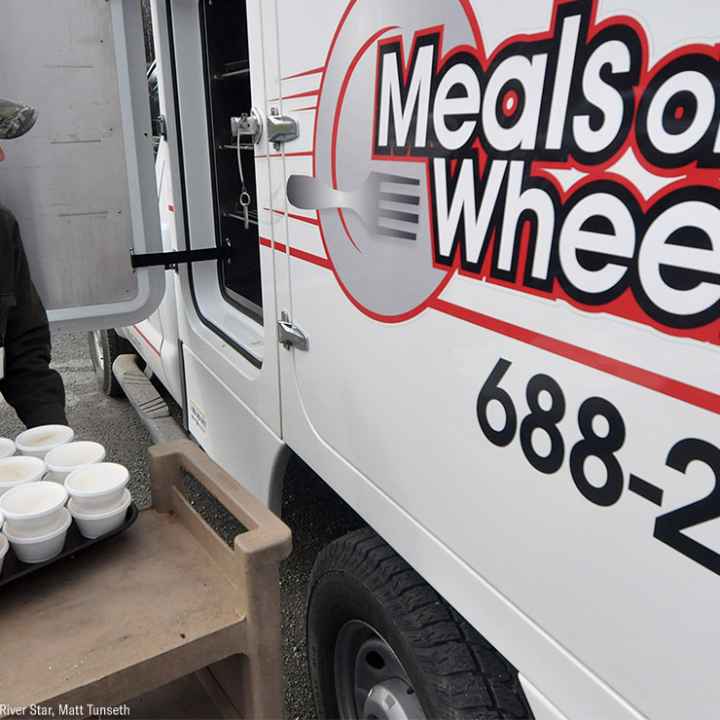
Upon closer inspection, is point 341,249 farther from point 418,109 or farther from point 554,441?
point 554,441

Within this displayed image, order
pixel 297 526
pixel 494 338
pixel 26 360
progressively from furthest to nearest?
pixel 297 526
pixel 26 360
pixel 494 338

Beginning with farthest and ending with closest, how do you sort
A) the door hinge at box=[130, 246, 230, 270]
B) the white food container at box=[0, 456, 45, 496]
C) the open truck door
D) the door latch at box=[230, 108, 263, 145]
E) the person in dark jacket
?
the door hinge at box=[130, 246, 230, 270] → the open truck door → the person in dark jacket → the door latch at box=[230, 108, 263, 145] → the white food container at box=[0, 456, 45, 496]

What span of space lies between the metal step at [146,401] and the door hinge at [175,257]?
94cm

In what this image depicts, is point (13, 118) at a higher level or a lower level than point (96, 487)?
higher

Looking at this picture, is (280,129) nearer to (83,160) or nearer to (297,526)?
(83,160)

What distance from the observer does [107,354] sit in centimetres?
436

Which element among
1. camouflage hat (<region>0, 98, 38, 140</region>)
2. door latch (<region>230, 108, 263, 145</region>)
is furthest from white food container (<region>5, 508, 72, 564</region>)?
door latch (<region>230, 108, 263, 145</region>)

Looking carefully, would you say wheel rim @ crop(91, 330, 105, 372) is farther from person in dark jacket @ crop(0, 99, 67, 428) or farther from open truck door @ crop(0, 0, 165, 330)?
person in dark jacket @ crop(0, 99, 67, 428)

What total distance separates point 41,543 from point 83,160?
1.52m

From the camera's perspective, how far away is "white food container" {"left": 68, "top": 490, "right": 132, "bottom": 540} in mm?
1192

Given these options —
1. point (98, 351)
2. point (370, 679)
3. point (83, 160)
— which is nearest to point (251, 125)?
point (83, 160)

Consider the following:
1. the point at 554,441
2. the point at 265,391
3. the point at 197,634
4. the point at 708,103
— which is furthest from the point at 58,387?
the point at 708,103

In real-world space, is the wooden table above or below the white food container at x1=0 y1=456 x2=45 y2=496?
below

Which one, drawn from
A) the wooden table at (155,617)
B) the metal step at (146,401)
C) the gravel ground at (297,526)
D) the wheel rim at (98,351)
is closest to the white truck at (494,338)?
the gravel ground at (297,526)
